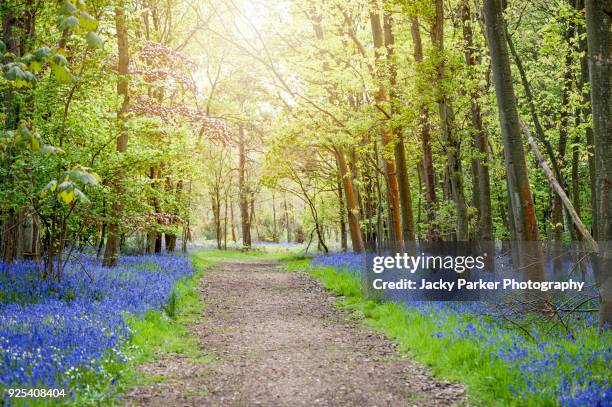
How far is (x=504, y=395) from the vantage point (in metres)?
5.45

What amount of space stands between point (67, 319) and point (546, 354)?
701 centimetres

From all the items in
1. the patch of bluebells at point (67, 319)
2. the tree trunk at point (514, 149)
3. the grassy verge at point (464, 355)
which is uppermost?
the tree trunk at point (514, 149)

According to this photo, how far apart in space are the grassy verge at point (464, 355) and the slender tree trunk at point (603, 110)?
1.35m

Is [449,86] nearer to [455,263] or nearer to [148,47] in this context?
[455,263]

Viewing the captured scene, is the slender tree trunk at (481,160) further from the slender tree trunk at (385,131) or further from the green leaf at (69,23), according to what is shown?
the green leaf at (69,23)

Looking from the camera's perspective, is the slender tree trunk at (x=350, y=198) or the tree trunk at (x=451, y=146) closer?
the tree trunk at (x=451, y=146)

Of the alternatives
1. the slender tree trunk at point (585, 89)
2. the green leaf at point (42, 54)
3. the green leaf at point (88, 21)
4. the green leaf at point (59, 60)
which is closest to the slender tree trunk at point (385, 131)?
the slender tree trunk at point (585, 89)

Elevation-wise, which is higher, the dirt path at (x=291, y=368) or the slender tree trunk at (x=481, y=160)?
the slender tree trunk at (x=481, y=160)

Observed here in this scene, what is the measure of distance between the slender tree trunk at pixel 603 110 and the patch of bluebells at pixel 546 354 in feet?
3.31

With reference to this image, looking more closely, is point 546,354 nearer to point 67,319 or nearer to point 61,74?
point 61,74

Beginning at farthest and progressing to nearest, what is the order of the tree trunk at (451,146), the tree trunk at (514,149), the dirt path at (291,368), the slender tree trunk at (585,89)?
the slender tree trunk at (585,89) < the tree trunk at (451,146) < the tree trunk at (514,149) < the dirt path at (291,368)

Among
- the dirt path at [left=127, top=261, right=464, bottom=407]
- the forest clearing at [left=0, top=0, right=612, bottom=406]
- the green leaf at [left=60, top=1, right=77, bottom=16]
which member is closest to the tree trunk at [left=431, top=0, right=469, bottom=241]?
the forest clearing at [left=0, top=0, right=612, bottom=406]

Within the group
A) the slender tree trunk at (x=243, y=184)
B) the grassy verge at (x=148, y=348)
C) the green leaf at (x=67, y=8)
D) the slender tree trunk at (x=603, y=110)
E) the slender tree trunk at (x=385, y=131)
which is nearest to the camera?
the green leaf at (x=67, y=8)

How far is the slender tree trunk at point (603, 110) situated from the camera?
6836mm
